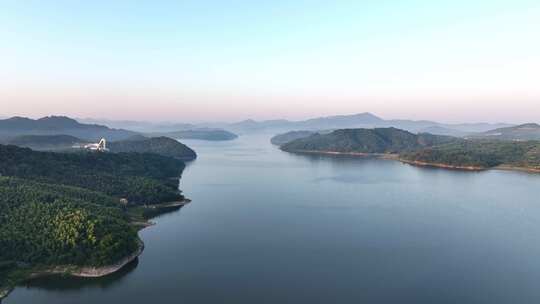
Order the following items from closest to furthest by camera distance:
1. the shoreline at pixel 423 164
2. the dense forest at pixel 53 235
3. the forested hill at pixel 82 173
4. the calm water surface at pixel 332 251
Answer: the calm water surface at pixel 332 251 < the dense forest at pixel 53 235 < the forested hill at pixel 82 173 < the shoreline at pixel 423 164

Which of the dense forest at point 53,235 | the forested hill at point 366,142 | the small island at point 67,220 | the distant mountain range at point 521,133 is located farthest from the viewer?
the distant mountain range at point 521,133

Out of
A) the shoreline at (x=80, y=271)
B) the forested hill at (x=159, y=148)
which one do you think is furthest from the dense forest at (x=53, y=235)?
the forested hill at (x=159, y=148)

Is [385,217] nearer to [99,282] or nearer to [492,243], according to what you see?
[492,243]

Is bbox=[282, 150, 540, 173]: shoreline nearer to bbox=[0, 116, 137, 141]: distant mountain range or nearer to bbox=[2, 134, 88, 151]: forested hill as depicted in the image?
bbox=[2, 134, 88, 151]: forested hill

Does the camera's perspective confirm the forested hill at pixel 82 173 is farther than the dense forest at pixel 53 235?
Yes

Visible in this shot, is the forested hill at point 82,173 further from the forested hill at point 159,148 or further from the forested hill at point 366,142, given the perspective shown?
the forested hill at point 366,142

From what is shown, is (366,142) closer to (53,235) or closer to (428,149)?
(428,149)
